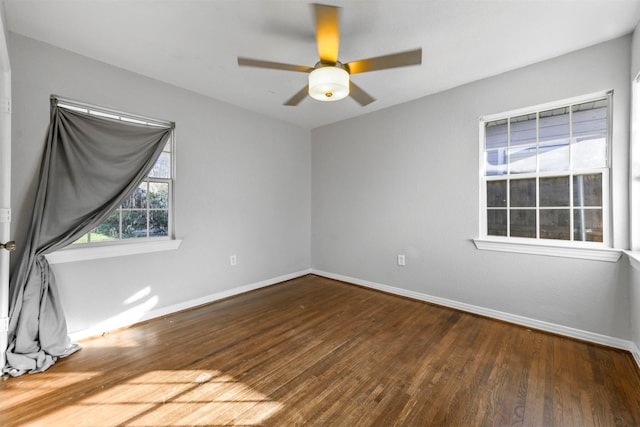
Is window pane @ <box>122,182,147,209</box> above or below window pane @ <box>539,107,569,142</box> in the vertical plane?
below

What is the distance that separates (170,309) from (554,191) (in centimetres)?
431

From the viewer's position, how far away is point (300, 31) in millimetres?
2158

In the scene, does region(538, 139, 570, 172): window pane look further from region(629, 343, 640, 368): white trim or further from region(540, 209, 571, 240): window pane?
region(629, 343, 640, 368): white trim

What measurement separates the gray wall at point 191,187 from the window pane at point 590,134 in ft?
11.5

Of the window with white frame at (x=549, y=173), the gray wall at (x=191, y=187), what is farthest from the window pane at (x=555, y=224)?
the gray wall at (x=191, y=187)

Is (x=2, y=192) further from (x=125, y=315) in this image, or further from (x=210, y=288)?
(x=210, y=288)

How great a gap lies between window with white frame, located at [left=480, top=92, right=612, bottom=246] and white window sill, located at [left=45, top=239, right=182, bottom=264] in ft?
11.9

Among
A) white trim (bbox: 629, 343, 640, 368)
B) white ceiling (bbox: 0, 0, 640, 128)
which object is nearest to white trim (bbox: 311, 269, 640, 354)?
white trim (bbox: 629, 343, 640, 368)

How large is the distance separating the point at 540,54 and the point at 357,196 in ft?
8.40

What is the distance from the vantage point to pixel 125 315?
2742 mm

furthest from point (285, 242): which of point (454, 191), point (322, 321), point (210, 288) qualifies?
point (454, 191)

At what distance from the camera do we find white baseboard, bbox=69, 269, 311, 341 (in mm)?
2504

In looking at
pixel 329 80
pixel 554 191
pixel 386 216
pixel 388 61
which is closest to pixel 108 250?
pixel 329 80

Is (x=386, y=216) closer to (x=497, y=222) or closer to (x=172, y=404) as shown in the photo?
(x=497, y=222)
